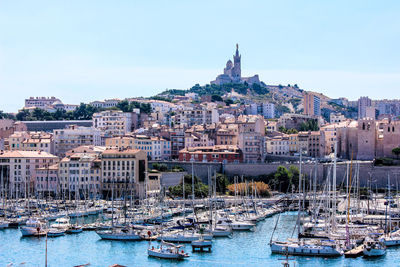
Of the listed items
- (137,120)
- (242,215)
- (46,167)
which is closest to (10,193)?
(46,167)

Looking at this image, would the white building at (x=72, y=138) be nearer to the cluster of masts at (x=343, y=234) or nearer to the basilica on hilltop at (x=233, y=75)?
the cluster of masts at (x=343, y=234)

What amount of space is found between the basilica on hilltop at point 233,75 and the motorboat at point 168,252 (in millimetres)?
118900

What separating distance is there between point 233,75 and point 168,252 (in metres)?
123

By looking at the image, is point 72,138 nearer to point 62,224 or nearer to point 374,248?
point 62,224

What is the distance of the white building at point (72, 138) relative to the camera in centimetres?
7175

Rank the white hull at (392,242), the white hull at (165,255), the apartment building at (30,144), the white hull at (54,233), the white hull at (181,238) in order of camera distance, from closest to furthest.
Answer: the white hull at (165,255) < the white hull at (392,242) < the white hull at (181,238) < the white hull at (54,233) < the apartment building at (30,144)

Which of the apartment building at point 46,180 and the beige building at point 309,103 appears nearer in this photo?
the apartment building at point 46,180

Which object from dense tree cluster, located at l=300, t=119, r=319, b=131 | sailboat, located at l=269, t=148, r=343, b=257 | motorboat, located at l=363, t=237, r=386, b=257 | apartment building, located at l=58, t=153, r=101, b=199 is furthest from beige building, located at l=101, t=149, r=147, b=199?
dense tree cluster, located at l=300, t=119, r=319, b=131

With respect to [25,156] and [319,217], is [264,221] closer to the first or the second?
[319,217]

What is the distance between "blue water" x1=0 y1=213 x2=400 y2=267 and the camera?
115ft

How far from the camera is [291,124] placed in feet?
298

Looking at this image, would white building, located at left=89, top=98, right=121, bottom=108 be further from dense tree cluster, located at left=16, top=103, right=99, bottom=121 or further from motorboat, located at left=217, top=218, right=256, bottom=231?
motorboat, located at left=217, top=218, right=256, bottom=231

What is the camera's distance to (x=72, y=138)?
7238cm

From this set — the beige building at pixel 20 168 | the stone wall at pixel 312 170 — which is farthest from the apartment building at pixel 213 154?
the beige building at pixel 20 168
